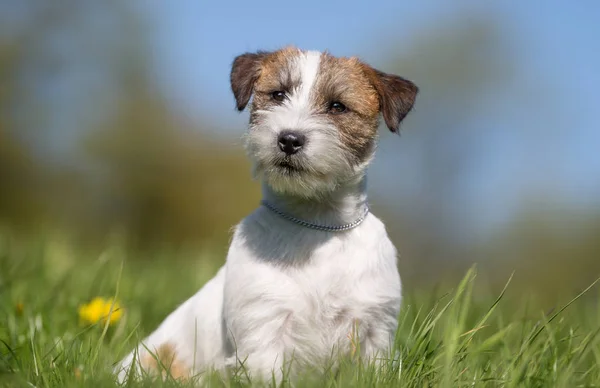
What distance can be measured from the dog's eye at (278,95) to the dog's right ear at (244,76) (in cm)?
19

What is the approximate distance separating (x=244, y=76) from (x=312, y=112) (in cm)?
61

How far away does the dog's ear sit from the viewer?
454 cm

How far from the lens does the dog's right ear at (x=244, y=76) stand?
4609mm

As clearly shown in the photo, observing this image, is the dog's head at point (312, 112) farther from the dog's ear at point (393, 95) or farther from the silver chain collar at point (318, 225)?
the silver chain collar at point (318, 225)

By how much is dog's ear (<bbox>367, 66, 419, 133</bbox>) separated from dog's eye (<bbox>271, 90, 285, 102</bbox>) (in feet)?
1.96

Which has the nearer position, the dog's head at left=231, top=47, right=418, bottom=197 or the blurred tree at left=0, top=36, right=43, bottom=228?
the dog's head at left=231, top=47, right=418, bottom=197

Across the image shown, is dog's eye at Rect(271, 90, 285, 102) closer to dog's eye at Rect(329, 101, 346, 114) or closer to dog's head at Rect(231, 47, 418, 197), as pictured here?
dog's head at Rect(231, 47, 418, 197)

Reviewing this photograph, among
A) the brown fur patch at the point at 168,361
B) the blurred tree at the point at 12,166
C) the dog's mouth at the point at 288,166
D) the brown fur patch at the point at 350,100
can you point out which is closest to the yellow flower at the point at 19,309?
the brown fur patch at the point at 168,361

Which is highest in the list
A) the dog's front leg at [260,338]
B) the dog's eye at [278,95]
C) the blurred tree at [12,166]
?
the dog's eye at [278,95]

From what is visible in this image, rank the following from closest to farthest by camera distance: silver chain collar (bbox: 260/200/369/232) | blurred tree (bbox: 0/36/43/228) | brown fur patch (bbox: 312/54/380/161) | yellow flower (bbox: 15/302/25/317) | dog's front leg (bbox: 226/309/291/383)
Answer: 1. dog's front leg (bbox: 226/309/291/383)
2. silver chain collar (bbox: 260/200/369/232)
3. brown fur patch (bbox: 312/54/380/161)
4. yellow flower (bbox: 15/302/25/317)
5. blurred tree (bbox: 0/36/43/228)

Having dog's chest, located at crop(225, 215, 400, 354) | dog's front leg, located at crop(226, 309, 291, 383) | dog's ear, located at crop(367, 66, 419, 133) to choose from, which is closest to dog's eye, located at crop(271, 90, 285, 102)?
dog's ear, located at crop(367, 66, 419, 133)

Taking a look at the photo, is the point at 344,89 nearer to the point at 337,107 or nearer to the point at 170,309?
the point at 337,107

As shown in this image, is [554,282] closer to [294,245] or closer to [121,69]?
[121,69]

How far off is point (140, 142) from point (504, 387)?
19.3m
